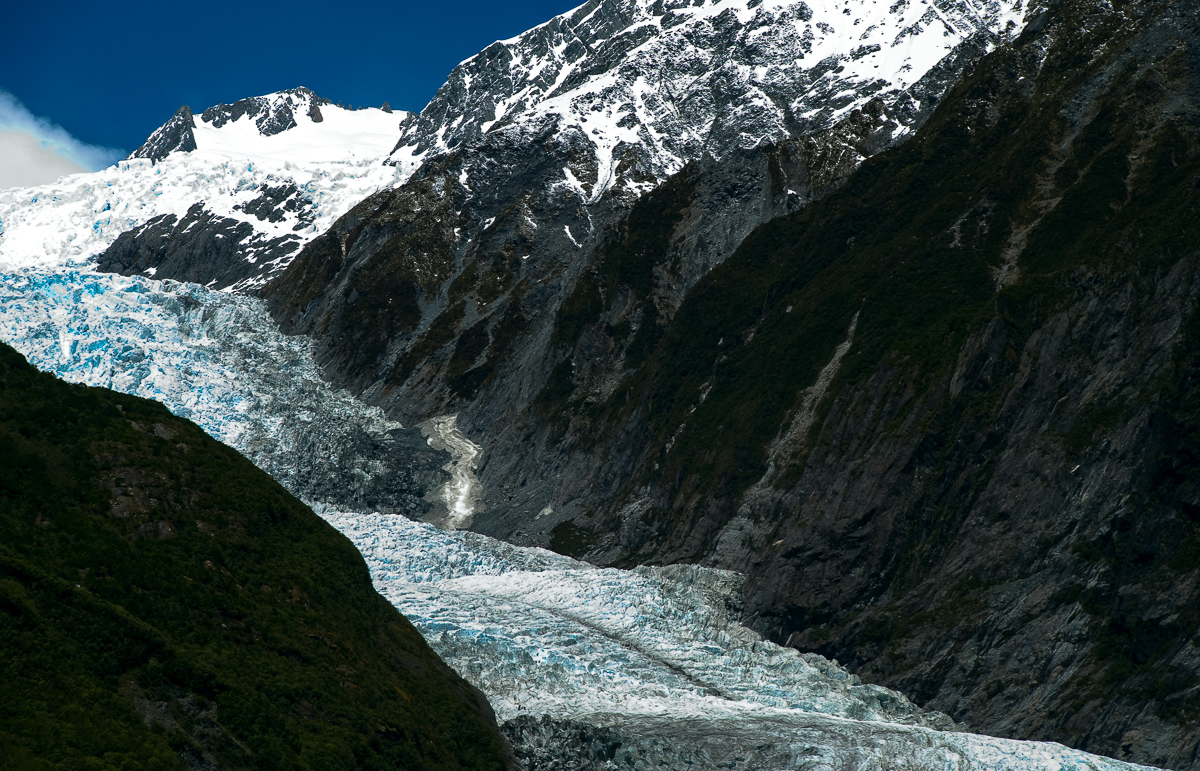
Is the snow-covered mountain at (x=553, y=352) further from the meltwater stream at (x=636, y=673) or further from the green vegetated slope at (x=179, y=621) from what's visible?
the green vegetated slope at (x=179, y=621)

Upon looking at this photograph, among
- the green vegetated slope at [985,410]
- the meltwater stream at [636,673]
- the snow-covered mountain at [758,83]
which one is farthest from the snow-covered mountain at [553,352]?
the green vegetated slope at [985,410]

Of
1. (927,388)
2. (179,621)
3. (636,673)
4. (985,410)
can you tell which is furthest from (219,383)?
(179,621)

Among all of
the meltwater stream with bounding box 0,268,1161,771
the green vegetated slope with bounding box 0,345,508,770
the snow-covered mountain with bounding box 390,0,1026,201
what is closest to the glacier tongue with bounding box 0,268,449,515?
the meltwater stream with bounding box 0,268,1161,771

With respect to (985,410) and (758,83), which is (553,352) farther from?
(758,83)

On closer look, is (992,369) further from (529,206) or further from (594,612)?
(529,206)

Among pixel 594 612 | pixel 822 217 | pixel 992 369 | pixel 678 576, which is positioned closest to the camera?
pixel 594 612

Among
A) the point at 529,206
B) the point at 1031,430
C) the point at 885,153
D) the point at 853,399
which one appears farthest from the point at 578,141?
the point at 1031,430
